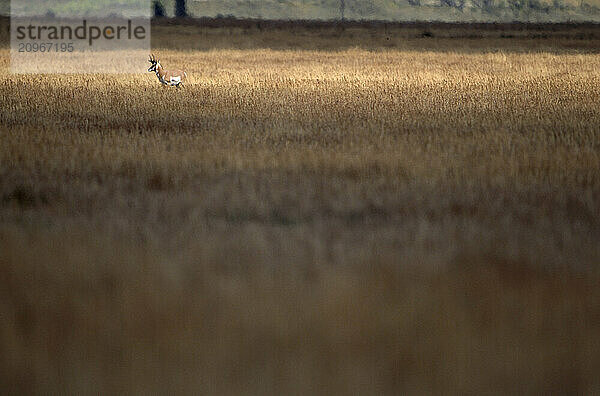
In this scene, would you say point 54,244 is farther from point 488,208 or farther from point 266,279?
point 488,208

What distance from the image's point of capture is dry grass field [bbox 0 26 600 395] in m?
4.69

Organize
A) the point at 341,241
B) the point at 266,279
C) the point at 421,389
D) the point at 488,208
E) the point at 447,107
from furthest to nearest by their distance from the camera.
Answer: the point at 447,107
the point at 488,208
the point at 341,241
the point at 266,279
the point at 421,389

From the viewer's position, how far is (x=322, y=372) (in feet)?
15.1

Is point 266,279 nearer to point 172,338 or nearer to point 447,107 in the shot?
point 172,338

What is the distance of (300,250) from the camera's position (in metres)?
6.76

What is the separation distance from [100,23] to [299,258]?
60517 mm

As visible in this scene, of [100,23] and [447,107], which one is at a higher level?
[447,107]

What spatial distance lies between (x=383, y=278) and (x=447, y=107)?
465 inches

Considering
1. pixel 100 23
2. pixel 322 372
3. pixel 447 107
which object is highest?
pixel 322 372

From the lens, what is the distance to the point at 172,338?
4930 mm

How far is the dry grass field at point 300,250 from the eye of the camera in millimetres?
4688

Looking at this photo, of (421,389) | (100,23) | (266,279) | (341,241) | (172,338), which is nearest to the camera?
(421,389)

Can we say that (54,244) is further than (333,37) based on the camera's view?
No

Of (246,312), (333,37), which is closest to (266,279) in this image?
(246,312)
